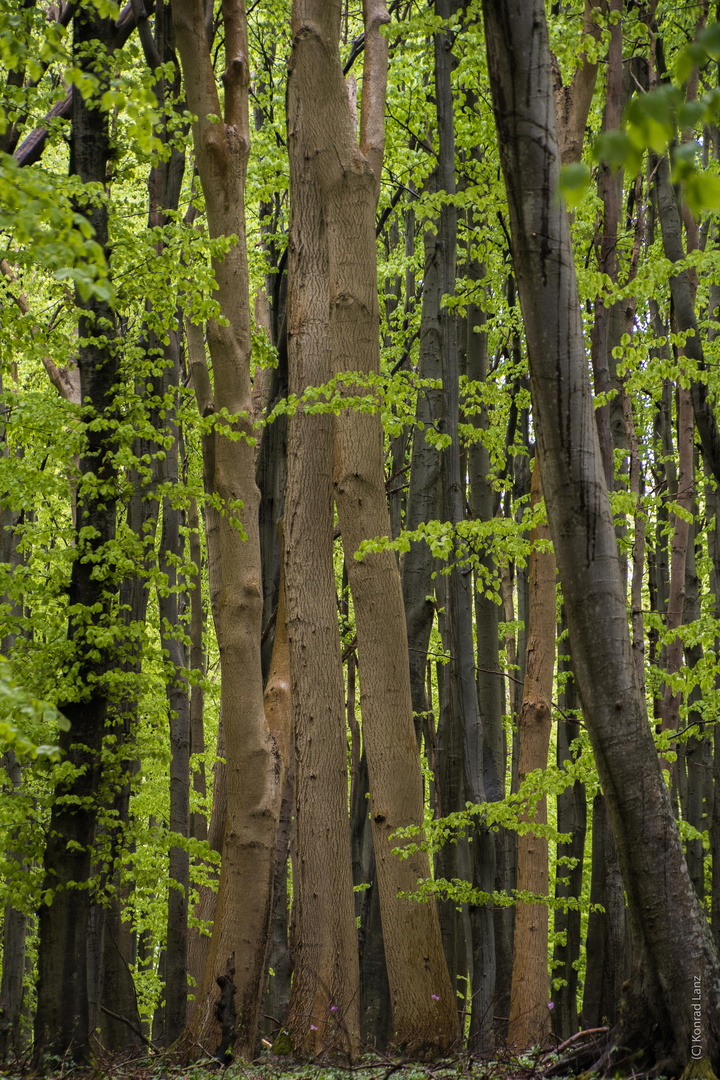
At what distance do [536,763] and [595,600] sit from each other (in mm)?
4464

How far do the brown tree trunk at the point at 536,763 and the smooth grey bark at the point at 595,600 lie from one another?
3.72 metres

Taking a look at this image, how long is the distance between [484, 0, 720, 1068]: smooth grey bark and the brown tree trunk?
12.2 feet

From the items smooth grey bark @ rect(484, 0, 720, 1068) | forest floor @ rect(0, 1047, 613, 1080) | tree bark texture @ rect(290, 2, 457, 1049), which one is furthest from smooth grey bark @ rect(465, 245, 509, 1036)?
smooth grey bark @ rect(484, 0, 720, 1068)

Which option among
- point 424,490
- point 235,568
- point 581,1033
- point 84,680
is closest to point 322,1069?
point 581,1033

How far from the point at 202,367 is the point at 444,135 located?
126 inches

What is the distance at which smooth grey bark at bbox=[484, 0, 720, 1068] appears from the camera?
3367 mm

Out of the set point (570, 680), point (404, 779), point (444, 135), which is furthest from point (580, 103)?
point (570, 680)

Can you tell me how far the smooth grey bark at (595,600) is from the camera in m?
3.37

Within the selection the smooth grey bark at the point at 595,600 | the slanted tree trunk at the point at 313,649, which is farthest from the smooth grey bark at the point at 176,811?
the smooth grey bark at the point at 595,600

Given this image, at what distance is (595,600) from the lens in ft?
11.5

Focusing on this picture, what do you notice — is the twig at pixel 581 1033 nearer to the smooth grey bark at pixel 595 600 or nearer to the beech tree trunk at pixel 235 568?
the smooth grey bark at pixel 595 600

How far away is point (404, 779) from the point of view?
685cm

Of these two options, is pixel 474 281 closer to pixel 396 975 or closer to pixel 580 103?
pixel 580 103

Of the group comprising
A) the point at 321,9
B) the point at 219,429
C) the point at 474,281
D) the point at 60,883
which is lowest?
the point at 60,883
